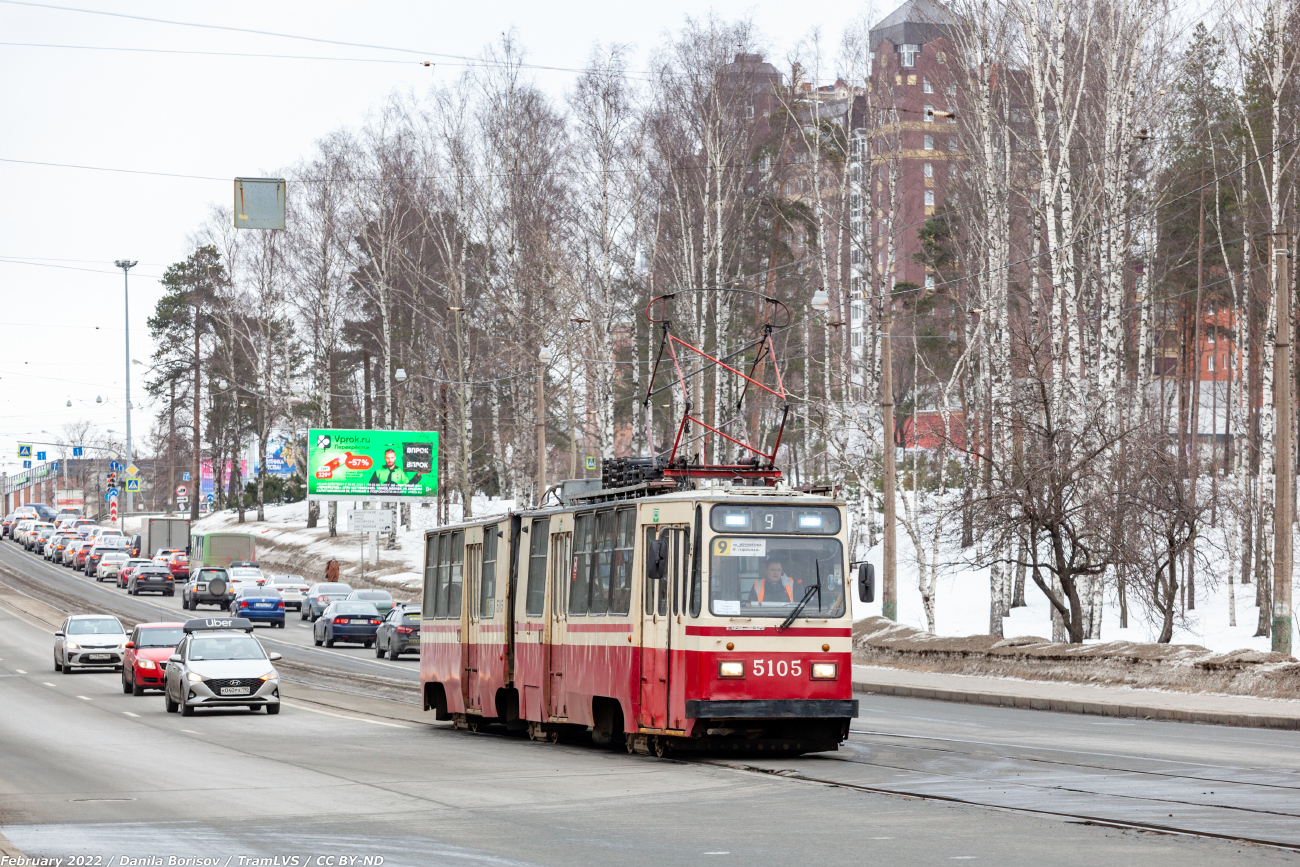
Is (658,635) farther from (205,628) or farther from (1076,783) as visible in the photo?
(205,628)

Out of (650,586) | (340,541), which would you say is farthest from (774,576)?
(340,541)

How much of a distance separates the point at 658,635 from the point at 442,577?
8.90 metres

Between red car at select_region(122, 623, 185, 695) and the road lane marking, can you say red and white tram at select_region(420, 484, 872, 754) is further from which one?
red car at select_region(122, 623, 185, 695)

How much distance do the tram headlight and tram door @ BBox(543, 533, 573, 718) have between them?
3.90 meters

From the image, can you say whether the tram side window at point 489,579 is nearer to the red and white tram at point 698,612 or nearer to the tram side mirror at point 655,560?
the red and white tram at point 698,612

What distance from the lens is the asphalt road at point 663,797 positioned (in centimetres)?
1077

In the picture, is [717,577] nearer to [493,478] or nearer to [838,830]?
[838,830]

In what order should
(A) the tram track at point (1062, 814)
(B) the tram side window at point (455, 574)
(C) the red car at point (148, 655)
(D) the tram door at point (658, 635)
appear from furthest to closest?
(C) the red car at point (148, 655) → (B) the tram side window at point (455, 574) → (D) the tram door at point (658, 635) → (A) the tram track at point (1062, 814)

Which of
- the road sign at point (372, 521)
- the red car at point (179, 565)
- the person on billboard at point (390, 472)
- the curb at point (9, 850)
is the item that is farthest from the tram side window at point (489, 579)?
the red car at point (179, 565)

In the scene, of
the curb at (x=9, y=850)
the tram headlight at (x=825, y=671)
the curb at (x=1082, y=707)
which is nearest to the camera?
the curb at (x=9, y=850)

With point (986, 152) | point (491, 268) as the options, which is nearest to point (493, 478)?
point (491, 268)

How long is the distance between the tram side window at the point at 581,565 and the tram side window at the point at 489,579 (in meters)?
3.08

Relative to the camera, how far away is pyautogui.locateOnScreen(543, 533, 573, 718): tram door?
20.3 m

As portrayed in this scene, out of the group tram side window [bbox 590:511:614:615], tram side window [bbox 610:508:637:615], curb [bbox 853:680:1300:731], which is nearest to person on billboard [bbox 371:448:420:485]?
curb [bbox 853:680:1300:731]
